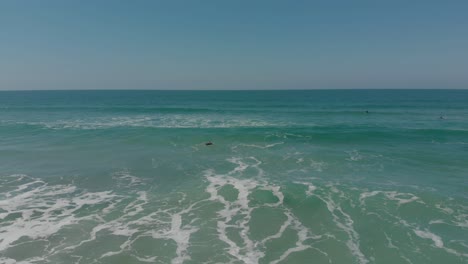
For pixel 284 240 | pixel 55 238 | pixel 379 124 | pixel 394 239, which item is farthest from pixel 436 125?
pixel 55 238

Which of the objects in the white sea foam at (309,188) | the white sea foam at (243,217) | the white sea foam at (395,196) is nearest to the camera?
the white sea foam at (243,217)

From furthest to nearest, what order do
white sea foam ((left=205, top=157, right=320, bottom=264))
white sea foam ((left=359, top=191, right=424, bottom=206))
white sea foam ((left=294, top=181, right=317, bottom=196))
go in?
1. white sea foam ((left=294, top=181, right=317, bottom=196))
2. white sea foam ((left=359, top=191, right=424, bottom=206))
3. white sea foam ((left=205, top=157, right=320, bottom=264))

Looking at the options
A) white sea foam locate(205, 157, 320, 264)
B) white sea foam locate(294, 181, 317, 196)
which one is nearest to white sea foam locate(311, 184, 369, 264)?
white sea foam locate(294, 181, 317, 196)

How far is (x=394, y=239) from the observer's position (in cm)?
1533

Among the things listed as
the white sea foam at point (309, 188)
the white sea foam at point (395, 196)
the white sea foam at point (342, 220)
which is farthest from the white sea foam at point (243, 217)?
the white sea foam at point (395, 196)

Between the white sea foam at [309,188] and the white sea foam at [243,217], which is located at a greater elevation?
the white sea foam at [309,188]

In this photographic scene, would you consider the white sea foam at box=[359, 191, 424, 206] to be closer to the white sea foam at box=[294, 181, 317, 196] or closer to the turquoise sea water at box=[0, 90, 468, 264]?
the turquoise sea water at box=[0, 90, 468, 264]

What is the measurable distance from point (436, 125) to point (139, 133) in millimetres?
48718

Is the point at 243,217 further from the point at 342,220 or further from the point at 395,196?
the point at 395,196

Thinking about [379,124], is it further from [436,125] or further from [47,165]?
[47,165]

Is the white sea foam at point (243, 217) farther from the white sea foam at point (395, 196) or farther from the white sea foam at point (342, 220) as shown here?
the white sea foam at point (395, 196)

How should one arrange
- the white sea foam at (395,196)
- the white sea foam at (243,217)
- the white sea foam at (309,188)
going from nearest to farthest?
the white sea foam at (243,217), the white sea foam at (395,196), the white sea foam at (309,188)

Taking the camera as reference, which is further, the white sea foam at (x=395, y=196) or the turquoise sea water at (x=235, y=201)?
the white sea foam at (x=395, y=196)

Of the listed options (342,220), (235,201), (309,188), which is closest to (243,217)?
(235,201)
